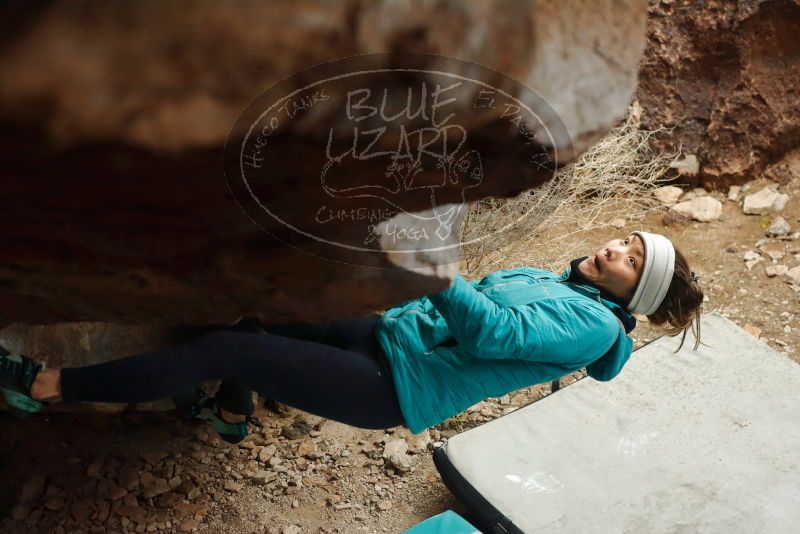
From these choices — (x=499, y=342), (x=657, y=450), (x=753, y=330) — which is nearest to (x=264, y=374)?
(x=499, y=342)

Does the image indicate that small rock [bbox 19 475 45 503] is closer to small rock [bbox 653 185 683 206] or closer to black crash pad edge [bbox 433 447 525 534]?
black crash pad edge [bbox 433 447 525 534]

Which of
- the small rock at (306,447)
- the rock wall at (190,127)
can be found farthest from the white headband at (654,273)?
the small rock at (306,447)

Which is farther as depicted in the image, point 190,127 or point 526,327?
point 526,327

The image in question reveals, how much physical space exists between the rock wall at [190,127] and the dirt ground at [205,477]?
743mm

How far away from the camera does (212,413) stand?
5.73 feet

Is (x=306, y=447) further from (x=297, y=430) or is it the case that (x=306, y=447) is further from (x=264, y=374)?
(x=264, y=374)

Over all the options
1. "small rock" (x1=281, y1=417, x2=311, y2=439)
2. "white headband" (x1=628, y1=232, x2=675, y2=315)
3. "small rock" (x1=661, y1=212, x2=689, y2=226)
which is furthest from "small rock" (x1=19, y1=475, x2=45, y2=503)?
"small rock" (x1=661, y1=212, x2=689, y2=226)

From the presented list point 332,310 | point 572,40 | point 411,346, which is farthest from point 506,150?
point 411,346

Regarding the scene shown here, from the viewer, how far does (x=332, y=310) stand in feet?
4.18

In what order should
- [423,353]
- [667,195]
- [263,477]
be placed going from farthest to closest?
[667,195]
[263,477]
[423,353]

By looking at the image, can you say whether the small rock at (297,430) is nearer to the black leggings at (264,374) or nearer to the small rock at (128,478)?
the small rock at (128,478)

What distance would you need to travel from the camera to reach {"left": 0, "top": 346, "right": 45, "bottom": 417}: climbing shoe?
1.43 metres

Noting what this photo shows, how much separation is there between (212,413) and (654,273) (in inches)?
40.6

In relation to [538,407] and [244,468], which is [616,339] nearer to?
[538,407]
